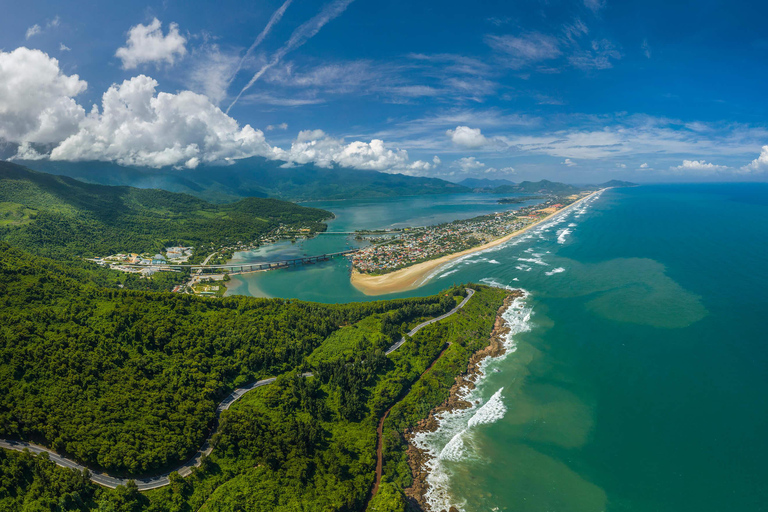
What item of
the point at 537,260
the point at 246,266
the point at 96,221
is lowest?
the point at 246,266

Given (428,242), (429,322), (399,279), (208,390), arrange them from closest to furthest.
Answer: (208,390) < (429,322) < (399,279) < (428,242)

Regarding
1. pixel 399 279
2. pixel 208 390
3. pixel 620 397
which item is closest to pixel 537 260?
pixel 399 279

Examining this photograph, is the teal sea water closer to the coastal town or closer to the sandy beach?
the sandy beach

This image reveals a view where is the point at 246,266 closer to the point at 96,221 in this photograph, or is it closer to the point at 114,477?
the point at 114,477

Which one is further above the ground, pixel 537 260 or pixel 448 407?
pixel 537 260

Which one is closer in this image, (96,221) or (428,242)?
(428,242)

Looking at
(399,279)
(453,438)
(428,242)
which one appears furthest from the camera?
(428,242)

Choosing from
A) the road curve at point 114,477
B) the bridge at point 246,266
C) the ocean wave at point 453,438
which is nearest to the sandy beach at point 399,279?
the bridge at point 246,266

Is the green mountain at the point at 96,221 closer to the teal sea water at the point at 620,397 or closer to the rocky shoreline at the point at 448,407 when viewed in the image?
the teal sea water at the point at 620,397

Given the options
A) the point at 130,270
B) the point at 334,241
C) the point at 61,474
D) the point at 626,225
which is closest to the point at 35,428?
the point at 61,474
